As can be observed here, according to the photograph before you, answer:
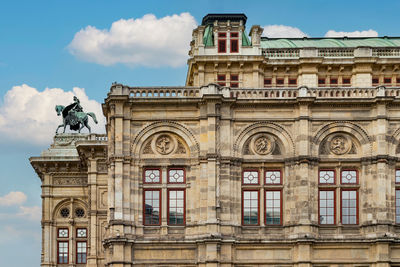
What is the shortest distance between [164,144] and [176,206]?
4.44m

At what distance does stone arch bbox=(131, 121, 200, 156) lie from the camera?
71812 mm

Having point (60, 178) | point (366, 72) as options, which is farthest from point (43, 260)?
point (366, 72)

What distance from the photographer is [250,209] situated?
71.5 metres

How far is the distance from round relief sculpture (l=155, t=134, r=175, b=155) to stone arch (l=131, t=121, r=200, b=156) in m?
0.42

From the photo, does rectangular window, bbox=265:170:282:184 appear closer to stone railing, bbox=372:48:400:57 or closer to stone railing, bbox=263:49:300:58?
stone railing, bbox=263:49:300:58

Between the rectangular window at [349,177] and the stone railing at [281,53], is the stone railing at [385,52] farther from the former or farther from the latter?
the rectangular window at [349,177]

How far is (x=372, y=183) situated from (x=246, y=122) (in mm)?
9731

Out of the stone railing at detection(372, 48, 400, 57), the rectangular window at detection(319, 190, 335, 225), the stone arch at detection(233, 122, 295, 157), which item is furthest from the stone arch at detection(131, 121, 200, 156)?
the stone railing at detection(372, 48, 400, 57)

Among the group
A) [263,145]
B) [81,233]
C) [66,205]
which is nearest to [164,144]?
[263,145]

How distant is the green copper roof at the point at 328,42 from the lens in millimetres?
86188

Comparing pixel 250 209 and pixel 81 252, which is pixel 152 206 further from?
pixel 81 252

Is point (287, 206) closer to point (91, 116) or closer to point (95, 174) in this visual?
point (95, 174)

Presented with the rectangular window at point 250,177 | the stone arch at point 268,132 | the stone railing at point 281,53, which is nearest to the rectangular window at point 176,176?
the stone arch at point 268,132

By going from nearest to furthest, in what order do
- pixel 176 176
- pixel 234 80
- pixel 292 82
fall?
pixel 176 176
pixel 234 80
pixel 292 82
